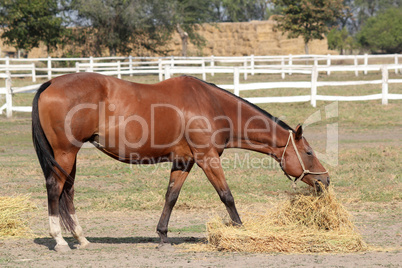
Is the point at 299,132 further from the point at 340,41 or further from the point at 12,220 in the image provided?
the point at 340,41

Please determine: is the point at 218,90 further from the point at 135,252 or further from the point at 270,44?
the point at 270,44

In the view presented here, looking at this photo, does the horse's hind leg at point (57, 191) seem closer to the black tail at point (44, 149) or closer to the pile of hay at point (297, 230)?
the black tail at point (44, 149)

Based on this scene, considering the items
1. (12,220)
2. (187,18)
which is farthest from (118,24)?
(12,220)

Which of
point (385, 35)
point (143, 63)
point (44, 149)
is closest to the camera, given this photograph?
point (44, 149)

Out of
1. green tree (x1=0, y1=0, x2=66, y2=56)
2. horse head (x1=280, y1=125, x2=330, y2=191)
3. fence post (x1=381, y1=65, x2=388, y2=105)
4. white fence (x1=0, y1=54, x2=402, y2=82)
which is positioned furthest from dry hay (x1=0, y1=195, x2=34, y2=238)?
green tree (x1=0, y1=0, x2=66, y2=56)

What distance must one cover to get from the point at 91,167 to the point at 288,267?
6.92 m

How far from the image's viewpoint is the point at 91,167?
11445 mm

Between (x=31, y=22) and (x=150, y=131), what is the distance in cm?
3162

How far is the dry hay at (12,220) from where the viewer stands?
22.6ft

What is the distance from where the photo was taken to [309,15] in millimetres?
35156

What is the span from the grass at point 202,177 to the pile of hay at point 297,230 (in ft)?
1.12

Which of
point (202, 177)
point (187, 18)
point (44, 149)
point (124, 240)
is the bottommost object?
point (124, 240)

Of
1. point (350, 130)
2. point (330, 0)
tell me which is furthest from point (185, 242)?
point (330, 0)

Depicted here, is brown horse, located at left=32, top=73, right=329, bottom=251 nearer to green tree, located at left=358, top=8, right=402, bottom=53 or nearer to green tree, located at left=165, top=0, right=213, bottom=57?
green tree, located at left=165, top=0, right=213, bottom=57
